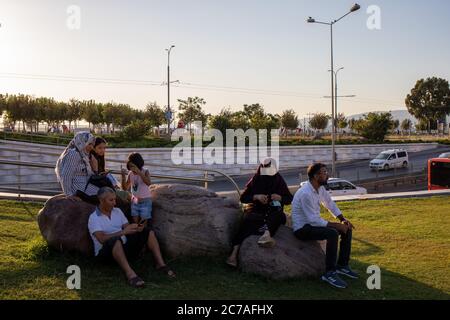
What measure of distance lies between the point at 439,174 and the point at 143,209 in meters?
22.4

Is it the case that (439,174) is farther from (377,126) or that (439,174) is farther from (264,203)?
(377,126)

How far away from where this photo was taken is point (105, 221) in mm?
5996

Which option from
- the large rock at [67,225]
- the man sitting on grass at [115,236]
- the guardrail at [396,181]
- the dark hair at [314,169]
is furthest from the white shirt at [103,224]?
the guardrail at [396,181]

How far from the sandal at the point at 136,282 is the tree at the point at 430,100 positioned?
90.6m

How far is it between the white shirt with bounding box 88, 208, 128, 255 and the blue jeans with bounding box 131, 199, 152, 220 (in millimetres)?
541

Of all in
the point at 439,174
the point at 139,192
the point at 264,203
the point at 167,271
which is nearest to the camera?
the point at 167,271

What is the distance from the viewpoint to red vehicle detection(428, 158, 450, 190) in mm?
24844

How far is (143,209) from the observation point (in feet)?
21.9

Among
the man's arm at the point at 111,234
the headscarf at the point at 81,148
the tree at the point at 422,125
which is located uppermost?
the tree at the point at 422,125

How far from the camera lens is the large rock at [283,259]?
19.9 ft

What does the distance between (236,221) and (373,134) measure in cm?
4937

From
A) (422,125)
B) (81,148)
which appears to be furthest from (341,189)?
(422,125)

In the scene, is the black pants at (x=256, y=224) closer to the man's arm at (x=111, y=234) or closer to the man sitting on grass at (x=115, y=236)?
the man sitting on grass at (x=115, y=236)
